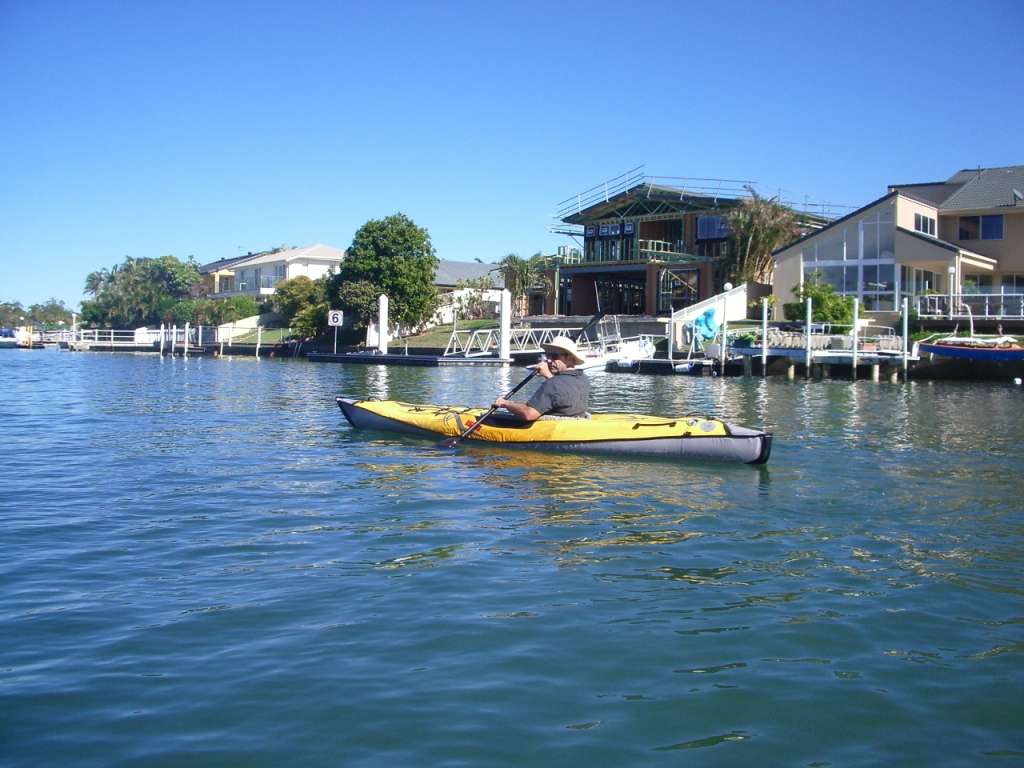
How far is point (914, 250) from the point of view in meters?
40.6

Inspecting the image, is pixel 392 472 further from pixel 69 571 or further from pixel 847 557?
pixel 847 557

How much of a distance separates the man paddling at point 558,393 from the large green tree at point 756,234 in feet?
121

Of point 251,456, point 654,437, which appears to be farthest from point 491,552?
point 251,456

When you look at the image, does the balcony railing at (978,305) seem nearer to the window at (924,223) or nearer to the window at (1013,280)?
the window at (924,223)

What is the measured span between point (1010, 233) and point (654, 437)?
36.9 m

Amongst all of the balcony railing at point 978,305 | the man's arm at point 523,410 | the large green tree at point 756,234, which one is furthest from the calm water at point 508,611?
the large green tree at point 756,234

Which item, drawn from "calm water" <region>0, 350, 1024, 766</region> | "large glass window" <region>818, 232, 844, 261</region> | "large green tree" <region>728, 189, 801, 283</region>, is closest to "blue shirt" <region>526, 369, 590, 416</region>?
"calm water" <region>0, 350, 1024, 766</region>

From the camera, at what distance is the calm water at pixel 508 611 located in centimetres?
476

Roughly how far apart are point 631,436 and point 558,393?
126 cm

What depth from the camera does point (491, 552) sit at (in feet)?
26.4

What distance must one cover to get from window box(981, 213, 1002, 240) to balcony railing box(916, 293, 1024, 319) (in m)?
7.32

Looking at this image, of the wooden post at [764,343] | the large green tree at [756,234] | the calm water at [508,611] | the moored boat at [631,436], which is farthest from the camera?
the large green tree at [756,234]

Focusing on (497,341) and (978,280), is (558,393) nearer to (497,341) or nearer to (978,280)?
(497,341)

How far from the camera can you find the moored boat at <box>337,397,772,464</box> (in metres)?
12.5
